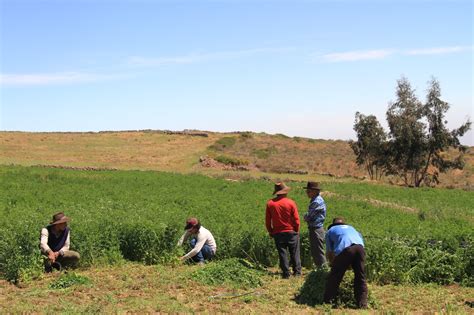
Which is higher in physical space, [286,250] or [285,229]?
[285,229]

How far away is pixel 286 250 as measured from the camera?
10797 mm

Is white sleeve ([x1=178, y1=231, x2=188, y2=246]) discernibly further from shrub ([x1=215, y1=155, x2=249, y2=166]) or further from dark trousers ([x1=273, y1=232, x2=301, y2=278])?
shrub ([x1=215, y1=155, x2=249, y2=166])

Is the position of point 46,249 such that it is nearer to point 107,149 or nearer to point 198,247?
point 198,247

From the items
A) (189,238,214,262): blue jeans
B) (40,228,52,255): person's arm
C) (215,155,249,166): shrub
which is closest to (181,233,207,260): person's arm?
(189,238,214,262): blue jeans

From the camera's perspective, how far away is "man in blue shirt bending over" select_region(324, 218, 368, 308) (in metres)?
8.49

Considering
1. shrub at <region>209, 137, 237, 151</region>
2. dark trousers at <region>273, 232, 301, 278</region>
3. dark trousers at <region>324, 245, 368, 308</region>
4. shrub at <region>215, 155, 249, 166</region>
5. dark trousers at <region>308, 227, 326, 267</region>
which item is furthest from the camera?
shrub at <region>209, 137, 237, 151</region>

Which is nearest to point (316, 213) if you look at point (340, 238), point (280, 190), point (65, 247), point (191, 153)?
point (280, 190)

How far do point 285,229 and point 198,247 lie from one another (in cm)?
220

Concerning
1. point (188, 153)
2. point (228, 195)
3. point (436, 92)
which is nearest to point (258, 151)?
point (188, 153)

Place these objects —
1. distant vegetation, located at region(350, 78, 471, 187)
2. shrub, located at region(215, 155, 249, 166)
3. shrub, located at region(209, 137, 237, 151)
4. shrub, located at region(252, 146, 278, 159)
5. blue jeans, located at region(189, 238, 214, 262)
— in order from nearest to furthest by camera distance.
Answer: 1. blue jeans, located at region(189, 238, 214, 262)
2. distant vegetation, located at region(350, 78, 471, 187)
3. shrub, located at region(215, 155, 249, 166)
4. shrub, located at region(252, 146, 278, 159)
5. shrub, located at region(209, 137, 237, 151)

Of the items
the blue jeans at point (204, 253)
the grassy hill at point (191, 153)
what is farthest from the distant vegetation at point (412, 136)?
the blue jeans at point (204, 253)

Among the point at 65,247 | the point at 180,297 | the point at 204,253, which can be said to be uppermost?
the point at 65,247

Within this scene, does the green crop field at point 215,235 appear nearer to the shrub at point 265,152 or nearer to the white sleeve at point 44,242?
the white sleeve at point 44,242

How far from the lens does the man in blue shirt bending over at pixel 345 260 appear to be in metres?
8.49
